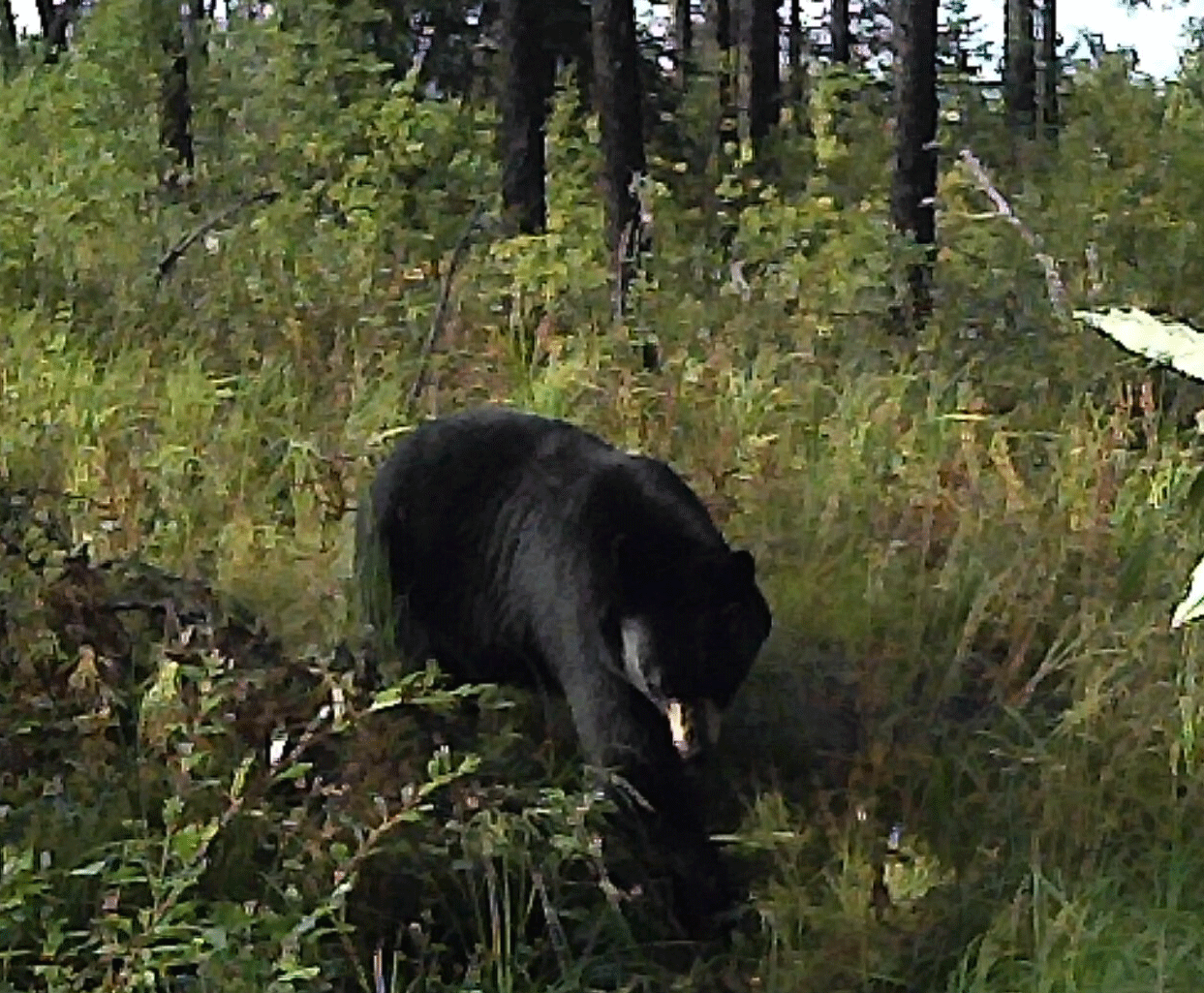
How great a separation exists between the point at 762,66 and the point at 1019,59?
3.83 m

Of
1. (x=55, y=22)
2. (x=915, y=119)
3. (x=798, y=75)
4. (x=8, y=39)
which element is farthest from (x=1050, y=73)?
(x=915, y=119)

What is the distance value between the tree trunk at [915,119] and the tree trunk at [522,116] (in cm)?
198

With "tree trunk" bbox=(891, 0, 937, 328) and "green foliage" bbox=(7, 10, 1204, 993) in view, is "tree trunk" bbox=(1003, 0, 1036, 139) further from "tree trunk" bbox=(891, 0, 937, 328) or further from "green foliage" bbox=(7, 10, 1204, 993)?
"green foliage" bbox=(7, 10, 1204, 993)

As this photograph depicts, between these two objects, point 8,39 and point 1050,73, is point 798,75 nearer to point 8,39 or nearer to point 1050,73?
point 1050,73

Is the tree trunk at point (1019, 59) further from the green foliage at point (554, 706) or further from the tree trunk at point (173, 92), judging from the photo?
the green foliage at point (554, 706)

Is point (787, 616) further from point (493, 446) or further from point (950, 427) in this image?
point (950, 427)

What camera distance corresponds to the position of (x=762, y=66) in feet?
56.1

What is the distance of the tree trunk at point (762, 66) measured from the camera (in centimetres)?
1635

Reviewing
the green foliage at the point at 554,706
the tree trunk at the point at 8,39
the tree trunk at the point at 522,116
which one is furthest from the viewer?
the tree trunk at the point at 8,39

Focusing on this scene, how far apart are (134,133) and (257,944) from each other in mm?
8529

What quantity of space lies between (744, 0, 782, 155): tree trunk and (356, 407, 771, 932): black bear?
1249cm

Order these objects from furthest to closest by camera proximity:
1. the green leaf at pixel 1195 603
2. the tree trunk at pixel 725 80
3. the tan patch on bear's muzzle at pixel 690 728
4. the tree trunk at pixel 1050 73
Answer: the tree trunk at pixel 1050 73, the tree trunk at pixel 725 80, the tan patch on bear's muzzle at pixel 690 728, the green leaf at pixel 1195 603

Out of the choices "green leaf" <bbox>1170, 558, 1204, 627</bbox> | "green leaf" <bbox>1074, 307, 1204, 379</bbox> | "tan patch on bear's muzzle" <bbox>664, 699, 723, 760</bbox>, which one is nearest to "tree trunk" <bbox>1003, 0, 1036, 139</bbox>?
"tan patch on bear's muzzle" <bbox>664, 699, 723, 760</bbox>

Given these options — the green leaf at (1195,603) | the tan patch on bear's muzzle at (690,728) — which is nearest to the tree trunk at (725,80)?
the tan patch on bear's muzzle at (690,728)
